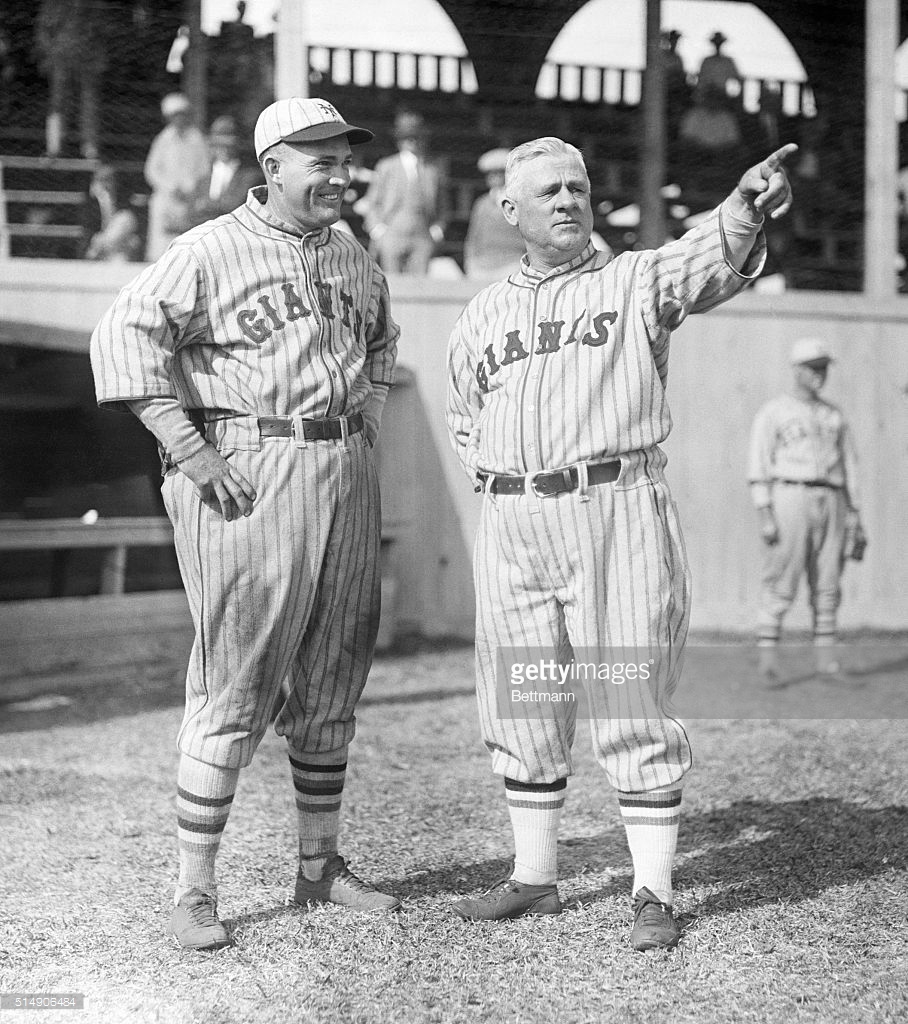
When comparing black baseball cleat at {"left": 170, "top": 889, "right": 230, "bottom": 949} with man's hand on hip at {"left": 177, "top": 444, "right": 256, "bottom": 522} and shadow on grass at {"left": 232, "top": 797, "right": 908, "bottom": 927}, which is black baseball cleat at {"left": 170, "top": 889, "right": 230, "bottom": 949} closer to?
shadow on grass at {"left": 232, "top": 797, "right": 908, "bottom": 927}

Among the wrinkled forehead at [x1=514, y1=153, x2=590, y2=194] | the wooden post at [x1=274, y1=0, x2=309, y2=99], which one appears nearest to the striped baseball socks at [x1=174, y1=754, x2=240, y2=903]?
the wrinkled forehead at [x1=514, y1=153, x2=590, y2=194]

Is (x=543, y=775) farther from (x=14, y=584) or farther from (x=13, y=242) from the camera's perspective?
(x=13, y=242)

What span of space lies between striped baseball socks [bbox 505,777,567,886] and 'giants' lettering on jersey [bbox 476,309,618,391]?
3.27 feet

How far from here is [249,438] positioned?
285 cm

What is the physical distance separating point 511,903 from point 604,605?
0.77 metres

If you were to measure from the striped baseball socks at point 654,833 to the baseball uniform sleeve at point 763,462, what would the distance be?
4360 mm

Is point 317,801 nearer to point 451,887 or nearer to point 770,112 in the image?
point 451,887

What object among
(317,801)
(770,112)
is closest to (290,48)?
(770,112)

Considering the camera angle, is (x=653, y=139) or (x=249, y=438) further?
(x=653, y=139)

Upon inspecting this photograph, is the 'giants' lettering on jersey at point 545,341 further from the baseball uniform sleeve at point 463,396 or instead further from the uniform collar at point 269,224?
the uniform collar at point 269,224

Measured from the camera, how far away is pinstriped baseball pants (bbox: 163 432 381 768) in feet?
9.28

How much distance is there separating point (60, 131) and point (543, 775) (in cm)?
875

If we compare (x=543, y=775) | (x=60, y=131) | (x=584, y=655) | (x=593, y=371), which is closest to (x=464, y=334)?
(x=593, y=371)

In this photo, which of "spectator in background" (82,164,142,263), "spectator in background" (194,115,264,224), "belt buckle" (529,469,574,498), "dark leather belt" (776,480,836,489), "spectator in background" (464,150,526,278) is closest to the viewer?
"belt buckle" (529,469,574,498)
